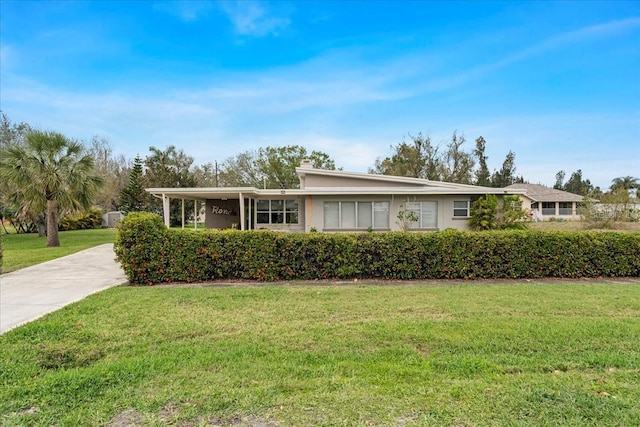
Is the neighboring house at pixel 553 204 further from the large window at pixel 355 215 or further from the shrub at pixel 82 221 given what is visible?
the shrub at pixel 82 221

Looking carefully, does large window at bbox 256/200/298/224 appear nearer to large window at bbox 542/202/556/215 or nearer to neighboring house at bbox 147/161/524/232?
neighboring house at bbox 147/161/524/232

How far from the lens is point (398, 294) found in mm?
6309

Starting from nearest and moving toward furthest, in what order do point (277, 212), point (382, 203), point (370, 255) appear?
point (370, 255) < point (382, 203) < point (277, 212)

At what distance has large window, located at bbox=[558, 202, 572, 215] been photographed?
38.3m

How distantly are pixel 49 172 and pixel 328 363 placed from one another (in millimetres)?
18008

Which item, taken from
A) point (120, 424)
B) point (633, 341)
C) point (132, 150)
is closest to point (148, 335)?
point (120, 424)

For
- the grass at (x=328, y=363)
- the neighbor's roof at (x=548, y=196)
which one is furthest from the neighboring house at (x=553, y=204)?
the grass at (x=328, y=363)

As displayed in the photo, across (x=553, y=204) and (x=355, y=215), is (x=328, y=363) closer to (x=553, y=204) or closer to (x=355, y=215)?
(x=355, y=215)

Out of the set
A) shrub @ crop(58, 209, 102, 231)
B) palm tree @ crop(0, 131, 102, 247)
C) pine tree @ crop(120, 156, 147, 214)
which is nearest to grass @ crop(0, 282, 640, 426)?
palm tree @ crop(0, 131, 102, 247)

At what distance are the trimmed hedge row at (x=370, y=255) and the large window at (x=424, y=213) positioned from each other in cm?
841

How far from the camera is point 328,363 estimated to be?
340cm

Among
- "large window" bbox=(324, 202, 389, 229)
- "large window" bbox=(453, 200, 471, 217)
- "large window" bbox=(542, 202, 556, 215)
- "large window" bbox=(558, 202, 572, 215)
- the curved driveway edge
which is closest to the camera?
the curved driveway edge

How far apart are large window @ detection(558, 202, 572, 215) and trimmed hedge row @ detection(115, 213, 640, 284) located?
1452 inches

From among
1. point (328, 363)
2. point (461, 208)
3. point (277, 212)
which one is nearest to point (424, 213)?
point (461, 208)
